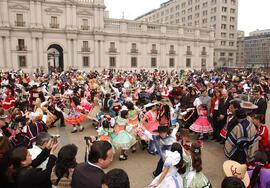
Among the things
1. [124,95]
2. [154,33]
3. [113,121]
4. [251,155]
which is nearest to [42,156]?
[113,121]

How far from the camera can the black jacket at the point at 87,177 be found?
7.59ft

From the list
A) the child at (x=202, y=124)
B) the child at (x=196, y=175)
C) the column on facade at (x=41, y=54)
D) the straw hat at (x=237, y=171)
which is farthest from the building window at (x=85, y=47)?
the straw hat at (x=237, y=171)

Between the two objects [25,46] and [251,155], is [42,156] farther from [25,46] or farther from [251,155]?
[25,46]

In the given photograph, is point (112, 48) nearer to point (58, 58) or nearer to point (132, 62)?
point (132, 62)

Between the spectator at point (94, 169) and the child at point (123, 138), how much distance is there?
3.10 metres

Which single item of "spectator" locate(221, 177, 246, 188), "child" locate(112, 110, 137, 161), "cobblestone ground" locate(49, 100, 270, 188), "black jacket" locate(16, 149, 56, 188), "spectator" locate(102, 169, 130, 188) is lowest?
"cobblestone ground" locate(49, 100, 270, 188)

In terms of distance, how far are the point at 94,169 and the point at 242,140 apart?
3.37m

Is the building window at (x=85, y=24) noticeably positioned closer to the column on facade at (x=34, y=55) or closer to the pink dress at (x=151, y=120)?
the column on facade at (x=34, y=55)

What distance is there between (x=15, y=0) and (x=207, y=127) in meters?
35.9

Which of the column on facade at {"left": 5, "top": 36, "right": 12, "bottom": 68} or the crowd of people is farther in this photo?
the column on facade at {"left": 5, "top": 36, "right": 12, "bottom": 68}

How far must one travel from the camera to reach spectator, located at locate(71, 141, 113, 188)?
92.0 inches

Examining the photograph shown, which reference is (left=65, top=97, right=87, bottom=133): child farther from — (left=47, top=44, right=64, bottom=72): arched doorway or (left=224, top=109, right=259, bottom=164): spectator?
(left=47, top=44, right=64, bottom=72): arched doorway

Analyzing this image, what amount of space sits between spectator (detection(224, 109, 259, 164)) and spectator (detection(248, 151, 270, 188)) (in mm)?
1145

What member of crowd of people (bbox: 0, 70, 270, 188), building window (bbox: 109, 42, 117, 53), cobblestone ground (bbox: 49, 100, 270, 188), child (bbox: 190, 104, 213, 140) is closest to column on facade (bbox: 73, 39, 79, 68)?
building window (bbox: 109, 42, 117, 53)
